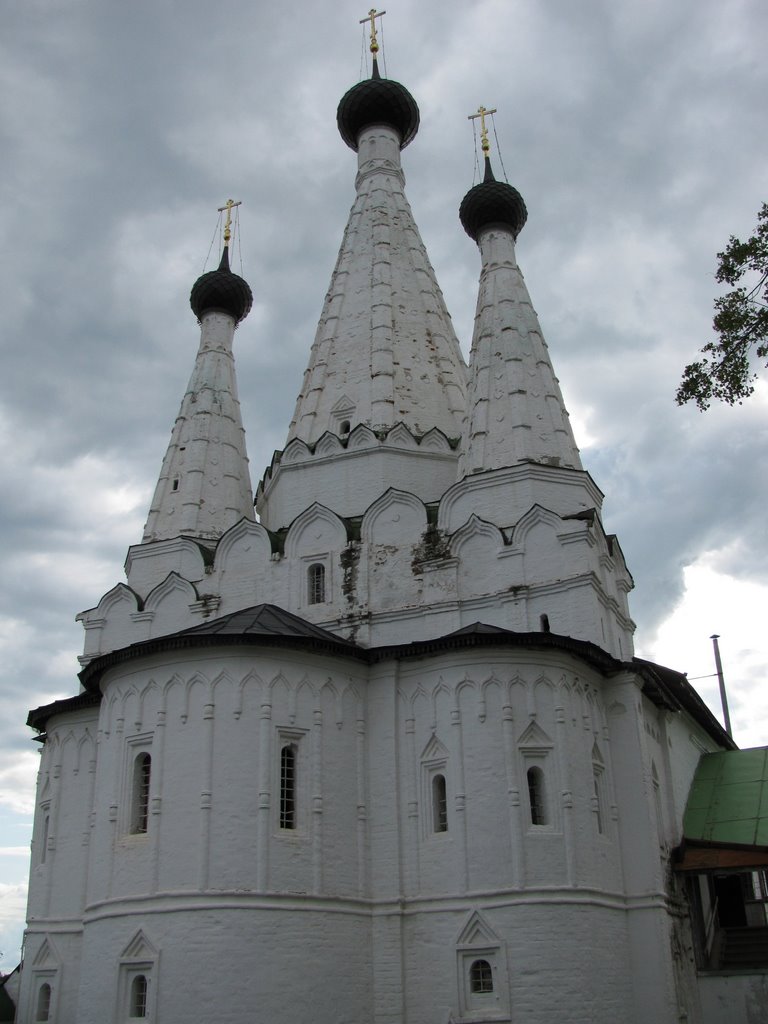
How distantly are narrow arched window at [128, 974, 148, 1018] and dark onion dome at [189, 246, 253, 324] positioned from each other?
14.1 m

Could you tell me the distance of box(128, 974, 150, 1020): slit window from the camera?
11273 mm

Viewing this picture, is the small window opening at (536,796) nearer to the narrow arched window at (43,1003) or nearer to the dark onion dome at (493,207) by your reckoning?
the narrow arched window at (43,1003)

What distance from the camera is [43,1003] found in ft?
45.7

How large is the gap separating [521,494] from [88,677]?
6.73m

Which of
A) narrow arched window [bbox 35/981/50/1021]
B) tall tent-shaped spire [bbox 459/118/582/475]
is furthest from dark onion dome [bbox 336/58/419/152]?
narrow arched window [bbox 35/981/50/1021]

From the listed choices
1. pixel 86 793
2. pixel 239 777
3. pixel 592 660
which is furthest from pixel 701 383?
pixel 86 793

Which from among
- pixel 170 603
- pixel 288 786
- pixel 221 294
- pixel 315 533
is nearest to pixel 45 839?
pixel 170 603

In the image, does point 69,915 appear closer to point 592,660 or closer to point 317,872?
point 317,872

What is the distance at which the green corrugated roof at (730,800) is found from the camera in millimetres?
14266

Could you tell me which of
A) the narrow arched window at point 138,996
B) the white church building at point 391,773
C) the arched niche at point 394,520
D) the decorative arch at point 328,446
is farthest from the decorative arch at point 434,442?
the narrow arched window at point 138,996

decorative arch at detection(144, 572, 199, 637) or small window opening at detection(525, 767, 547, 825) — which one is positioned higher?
decorative arch at detection(144, 572, 199, 637)

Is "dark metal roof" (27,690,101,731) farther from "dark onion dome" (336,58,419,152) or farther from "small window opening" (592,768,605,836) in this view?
"dark onion dome" (336,58,419,152)

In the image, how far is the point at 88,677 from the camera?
45.2 ft

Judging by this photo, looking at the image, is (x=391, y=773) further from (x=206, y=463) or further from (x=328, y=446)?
(x=206, y=463)
